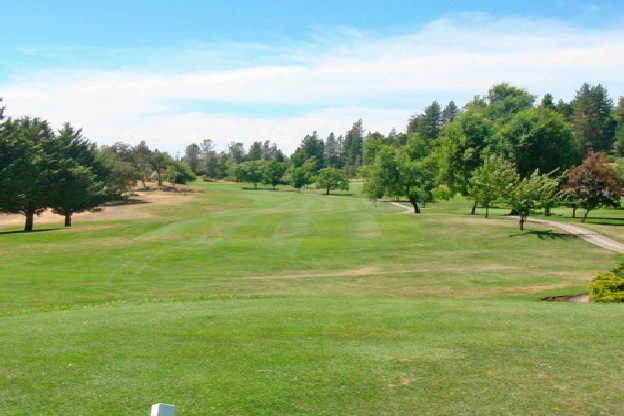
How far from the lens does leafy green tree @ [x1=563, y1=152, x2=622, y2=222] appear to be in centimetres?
4184

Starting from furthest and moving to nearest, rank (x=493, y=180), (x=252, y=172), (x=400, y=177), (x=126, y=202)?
(x=252, y=172), (x=126, y=202), (x=400, y=177), (x=493, y=180)

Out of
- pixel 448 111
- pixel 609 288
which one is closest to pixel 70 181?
pixel 609 288

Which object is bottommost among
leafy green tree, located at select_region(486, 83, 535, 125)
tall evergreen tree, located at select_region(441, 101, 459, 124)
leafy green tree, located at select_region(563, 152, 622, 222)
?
leafy green tree, located at select_region(563, 152, 622, 222)

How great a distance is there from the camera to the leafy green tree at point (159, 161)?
13649 cm

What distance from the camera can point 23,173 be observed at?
4741 cm

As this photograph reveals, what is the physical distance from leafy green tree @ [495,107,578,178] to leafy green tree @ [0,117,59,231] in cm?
5147

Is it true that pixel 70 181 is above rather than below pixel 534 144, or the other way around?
below

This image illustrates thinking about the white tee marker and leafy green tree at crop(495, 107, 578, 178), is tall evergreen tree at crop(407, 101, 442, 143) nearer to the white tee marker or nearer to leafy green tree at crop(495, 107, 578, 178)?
leafy green tree at crop(495, 107, 578, 178)

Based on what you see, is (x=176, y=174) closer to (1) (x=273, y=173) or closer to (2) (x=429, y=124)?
(1) (x=273, y=173)

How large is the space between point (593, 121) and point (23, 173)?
125m

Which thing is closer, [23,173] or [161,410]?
[161,410]

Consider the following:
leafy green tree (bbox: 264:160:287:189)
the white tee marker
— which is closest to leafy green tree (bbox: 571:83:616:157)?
leafy green tree (bbox: 264:160:287:189)

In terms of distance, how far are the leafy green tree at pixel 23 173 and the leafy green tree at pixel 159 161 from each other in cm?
8138

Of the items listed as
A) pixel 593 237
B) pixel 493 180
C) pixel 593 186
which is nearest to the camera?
pixel 593 237
